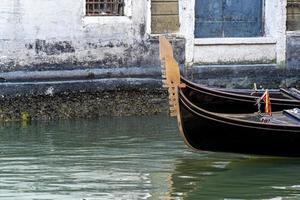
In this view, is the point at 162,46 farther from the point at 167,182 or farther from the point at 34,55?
the point at 34,55

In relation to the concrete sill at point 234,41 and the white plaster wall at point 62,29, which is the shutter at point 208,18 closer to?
the concrete sill at point 234,41

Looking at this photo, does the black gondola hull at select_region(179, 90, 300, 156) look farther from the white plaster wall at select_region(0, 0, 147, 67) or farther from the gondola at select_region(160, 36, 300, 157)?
the white plaster wall at select_region(0, 0, 147, 67)

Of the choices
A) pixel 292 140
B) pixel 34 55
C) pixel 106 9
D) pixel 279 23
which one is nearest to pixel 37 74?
pixel 34 55

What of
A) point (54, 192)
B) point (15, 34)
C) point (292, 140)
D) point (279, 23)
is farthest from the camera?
point (279, 23)

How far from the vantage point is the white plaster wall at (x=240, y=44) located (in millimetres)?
12656

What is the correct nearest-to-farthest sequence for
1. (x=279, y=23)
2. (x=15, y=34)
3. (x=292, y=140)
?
(x=292, y=140) → (x=15, y=34) → (x=279, y=23)

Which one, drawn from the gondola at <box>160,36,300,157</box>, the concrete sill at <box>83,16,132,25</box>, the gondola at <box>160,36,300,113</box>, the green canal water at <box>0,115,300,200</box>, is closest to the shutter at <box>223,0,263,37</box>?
the concrete sill at <box>83,16,132,25</box>

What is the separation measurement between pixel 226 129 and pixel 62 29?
12.4ft

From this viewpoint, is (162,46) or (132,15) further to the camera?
(132,15)

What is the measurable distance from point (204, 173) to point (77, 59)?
371cm

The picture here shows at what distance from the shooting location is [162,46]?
29.6 feet

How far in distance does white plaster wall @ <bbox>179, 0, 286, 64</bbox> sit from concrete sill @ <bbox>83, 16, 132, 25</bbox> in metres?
0.73

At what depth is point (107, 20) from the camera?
12250mm

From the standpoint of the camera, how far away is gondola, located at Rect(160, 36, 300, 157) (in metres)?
8.83
